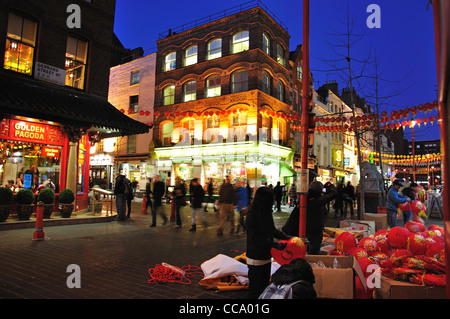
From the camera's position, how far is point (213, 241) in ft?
29.5

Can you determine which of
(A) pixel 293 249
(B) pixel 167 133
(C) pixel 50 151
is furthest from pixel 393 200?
(B) pixel 167 133

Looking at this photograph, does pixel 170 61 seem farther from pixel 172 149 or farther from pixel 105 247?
pixel 105 247

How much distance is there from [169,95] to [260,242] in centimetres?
2591

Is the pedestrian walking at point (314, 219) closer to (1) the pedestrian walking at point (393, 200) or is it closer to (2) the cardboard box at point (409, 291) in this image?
(2) the cardboard box at point (409, 291)

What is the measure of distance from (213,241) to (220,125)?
53.7 feet

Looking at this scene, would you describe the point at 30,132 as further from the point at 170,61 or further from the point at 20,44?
the point at 170,61

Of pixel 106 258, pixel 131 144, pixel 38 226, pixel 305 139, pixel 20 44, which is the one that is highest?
pixel 20 44

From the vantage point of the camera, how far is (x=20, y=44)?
11180 mm

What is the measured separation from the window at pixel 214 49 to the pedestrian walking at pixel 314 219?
70.7 feet

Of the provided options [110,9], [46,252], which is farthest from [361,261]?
[110,9]

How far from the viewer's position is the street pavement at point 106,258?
4.66 metres

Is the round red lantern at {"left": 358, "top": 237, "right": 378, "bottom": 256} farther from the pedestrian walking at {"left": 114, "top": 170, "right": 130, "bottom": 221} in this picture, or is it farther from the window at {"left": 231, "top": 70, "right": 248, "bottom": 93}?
the window at {"left": 231, "top": 70, "right": 248, "bottom": 93}

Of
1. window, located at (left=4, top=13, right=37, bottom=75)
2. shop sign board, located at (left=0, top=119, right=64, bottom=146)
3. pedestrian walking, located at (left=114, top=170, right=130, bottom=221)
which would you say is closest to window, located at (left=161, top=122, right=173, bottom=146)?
pedestrian walking, located at (left=114, top=170, right=130, bottom=221)
